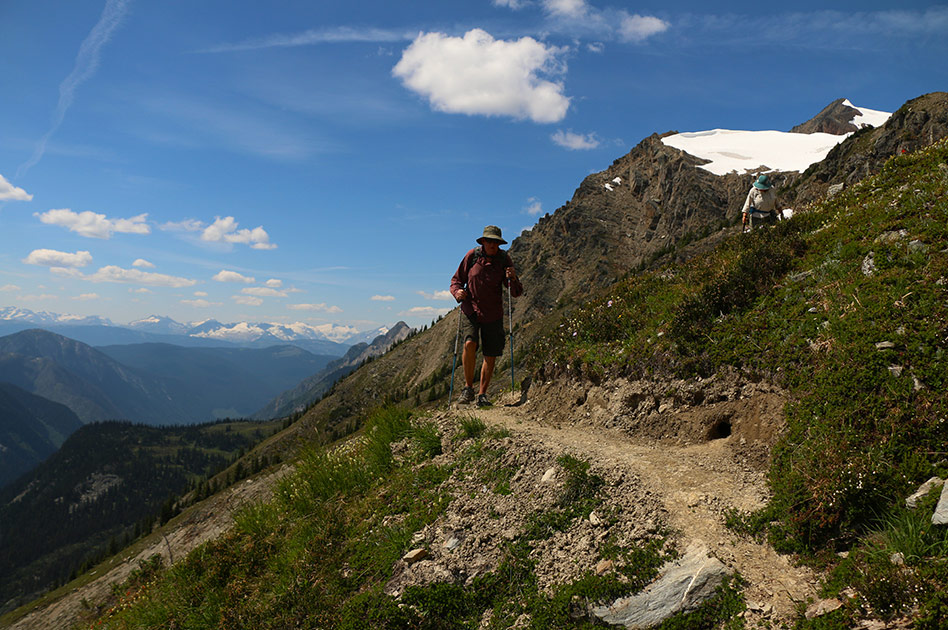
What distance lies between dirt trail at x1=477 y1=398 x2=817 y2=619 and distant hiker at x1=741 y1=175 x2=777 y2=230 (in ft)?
30.3

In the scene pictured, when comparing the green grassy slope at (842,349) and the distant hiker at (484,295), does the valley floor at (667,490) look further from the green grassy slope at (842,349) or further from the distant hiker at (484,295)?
the distant hiker at (484,295)

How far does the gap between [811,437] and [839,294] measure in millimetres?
2753

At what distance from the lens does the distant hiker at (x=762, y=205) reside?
14.0 m

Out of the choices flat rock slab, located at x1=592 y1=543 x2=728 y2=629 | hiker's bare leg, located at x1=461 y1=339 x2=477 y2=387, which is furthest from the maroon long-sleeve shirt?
flat rock slab, located at x1=592 y1=543 x2=728 y2=629

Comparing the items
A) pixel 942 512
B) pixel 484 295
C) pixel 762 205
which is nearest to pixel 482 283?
pixel 484 295

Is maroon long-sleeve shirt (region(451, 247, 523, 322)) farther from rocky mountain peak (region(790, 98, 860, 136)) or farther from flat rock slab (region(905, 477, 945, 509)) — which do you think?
rocky mountain peak (region(790, 98, 860, 136))

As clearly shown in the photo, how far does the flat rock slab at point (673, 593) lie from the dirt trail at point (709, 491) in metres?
0.18

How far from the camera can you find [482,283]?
426 inches

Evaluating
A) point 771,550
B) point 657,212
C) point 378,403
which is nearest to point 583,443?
point 771,550

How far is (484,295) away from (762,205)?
9.08 meters

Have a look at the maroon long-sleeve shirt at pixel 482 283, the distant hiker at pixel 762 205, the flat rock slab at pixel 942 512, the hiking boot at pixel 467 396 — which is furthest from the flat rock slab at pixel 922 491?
the distant hiker at pixel 762 205

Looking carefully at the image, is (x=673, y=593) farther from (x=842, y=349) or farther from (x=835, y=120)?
(x=835, y=120)

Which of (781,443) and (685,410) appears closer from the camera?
(781,443)

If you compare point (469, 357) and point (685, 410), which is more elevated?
point (469, 357)
